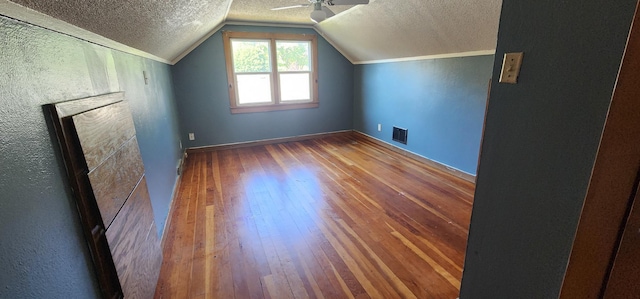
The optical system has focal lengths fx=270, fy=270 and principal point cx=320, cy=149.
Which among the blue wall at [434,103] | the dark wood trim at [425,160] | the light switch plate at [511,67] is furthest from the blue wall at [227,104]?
the light switch plate at [511,67]

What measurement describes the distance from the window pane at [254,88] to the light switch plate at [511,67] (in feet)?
13.2

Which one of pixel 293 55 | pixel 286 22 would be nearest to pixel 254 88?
pixel 293 55

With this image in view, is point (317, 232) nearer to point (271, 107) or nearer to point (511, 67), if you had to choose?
point (511, 67)

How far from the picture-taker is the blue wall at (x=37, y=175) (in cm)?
66

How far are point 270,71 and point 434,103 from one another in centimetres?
265

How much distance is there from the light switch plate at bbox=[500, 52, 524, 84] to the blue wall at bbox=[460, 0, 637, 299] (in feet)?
0.06

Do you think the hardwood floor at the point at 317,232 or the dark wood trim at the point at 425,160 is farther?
the dark wood trim at the point at 425,160

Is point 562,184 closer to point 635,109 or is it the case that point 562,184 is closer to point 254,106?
point 635,109

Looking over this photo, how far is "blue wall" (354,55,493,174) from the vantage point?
3041 millimetres

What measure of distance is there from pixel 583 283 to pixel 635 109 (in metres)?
0.44

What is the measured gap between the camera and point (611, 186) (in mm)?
613

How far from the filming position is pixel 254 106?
4637mm

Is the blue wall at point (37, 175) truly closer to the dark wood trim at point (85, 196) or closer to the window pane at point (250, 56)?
the dark wood trim at point (85, 196)

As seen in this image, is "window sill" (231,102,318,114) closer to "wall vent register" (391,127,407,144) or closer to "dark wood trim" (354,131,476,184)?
"dark wood trim" (354,131,476,184)
